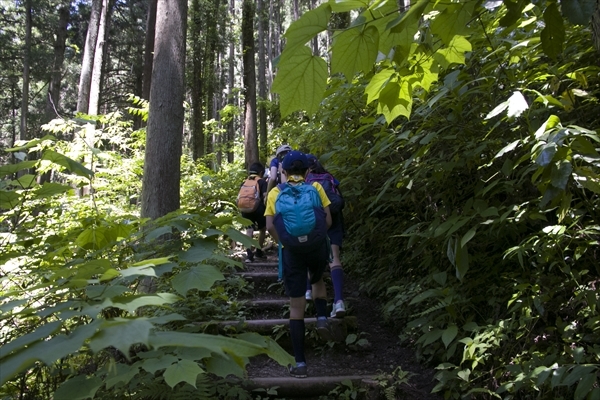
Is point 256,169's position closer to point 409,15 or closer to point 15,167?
point 15,167

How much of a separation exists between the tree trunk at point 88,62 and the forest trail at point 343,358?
9282mm

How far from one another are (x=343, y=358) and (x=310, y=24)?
384cm

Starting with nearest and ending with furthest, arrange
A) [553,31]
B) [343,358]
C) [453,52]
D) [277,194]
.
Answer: [553,31]
[453,52]
[277,194]
[343,358]

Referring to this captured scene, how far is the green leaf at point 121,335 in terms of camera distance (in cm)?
70

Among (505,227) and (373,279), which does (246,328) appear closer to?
(373,279)

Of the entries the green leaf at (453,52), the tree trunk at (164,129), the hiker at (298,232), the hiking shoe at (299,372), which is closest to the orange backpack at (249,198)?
the tree trunk at (164,129)

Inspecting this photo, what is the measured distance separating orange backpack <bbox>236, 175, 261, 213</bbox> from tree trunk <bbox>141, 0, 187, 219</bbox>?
1340 millimetres

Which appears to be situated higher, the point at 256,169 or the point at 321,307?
the point at 256,169

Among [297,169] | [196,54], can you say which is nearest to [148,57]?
[196,54]

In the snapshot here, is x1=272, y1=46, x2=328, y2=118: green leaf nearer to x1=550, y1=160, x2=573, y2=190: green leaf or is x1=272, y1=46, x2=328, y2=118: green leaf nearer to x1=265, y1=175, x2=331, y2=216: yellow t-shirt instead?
x1=550, y1=160, x2=573, y2=190: green leaf

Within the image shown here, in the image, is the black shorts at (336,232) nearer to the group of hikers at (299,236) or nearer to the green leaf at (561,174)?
the group of hikers at (299,236)

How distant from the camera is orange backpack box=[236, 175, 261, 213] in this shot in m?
6.66

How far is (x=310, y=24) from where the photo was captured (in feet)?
3.48

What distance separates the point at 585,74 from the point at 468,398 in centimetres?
241
